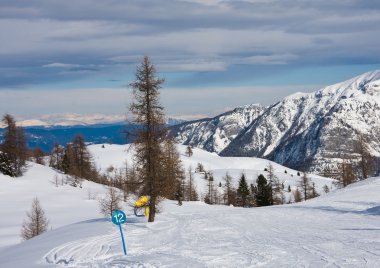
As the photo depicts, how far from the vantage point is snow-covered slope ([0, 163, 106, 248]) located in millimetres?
64625

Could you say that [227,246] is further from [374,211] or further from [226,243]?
[374,211]

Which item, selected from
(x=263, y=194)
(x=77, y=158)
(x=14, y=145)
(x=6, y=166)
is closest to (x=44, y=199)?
(x=6, y=166)

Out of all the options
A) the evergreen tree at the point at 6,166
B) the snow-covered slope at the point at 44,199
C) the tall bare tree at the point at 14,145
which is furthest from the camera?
the tall bare tree at the point at 14,145

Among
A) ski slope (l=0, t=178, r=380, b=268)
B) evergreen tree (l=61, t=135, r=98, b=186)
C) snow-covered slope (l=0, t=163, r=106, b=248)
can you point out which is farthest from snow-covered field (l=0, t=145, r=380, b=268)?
evergreen tree (l=61, t=135, r=98, b=186)

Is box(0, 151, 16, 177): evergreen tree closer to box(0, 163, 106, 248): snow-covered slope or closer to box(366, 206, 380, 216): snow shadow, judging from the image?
box(0, 163, 106, 248): snow-covered slope

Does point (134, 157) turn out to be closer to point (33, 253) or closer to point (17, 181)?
point (33, 253)

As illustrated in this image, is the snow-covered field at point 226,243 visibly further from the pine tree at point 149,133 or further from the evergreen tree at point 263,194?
the evergreen tree at point 263,194

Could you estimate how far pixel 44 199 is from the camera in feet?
276

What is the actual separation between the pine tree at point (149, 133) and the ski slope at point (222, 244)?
2.80 metres

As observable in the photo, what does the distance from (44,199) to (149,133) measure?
59855 millimetres

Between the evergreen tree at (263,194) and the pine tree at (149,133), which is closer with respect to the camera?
the pine tree at (149,133)

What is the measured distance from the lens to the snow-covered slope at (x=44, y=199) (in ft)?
212

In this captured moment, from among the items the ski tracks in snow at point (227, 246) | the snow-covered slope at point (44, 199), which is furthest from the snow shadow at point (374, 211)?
the snow-covered slope at point (44, 199)

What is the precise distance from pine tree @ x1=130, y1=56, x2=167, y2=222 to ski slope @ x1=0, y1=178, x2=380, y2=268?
2.80 metres
